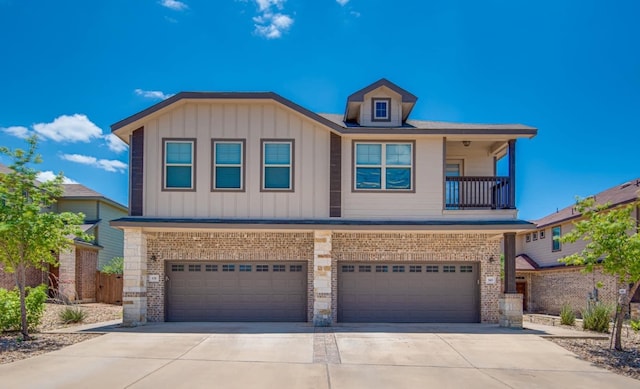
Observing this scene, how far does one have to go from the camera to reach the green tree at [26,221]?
11594 mm

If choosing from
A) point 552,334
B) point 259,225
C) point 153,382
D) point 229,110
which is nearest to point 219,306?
point 259,225

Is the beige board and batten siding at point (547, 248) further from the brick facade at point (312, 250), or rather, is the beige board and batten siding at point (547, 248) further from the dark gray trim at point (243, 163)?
the dark gray trim at point (243, 163)

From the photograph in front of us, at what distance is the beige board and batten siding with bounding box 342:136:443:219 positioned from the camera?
1511 cm

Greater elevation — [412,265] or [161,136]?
[161,136]

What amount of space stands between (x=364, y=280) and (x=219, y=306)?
447 centimetres

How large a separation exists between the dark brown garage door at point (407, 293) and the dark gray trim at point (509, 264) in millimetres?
1140

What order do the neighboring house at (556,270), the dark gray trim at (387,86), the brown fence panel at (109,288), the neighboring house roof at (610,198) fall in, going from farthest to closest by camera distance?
the brown fence panel at (109,288), the neighboring house at (556,270), the neighboring house roof at (610,198), the dark gray trim at (387,86)

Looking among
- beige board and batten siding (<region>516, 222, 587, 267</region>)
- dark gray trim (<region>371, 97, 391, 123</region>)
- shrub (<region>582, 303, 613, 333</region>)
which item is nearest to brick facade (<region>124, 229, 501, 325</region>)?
shrub (<region>582, 303, 613, 333</region>)

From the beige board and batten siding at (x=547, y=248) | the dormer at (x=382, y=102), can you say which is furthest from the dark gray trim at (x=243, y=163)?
the beige board and batten siding at (x=547, y=248)

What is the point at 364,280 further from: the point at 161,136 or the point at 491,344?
the point at 161,136

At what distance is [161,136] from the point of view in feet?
49.4

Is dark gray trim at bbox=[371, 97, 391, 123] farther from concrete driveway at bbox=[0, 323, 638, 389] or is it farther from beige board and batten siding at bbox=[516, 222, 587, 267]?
beige board and batten siding at bbox=[516, 222, 587, 267]

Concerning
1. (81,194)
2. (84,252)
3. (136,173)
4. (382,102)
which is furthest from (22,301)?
(81,194)

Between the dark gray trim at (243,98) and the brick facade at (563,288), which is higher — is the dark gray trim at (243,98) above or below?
above
